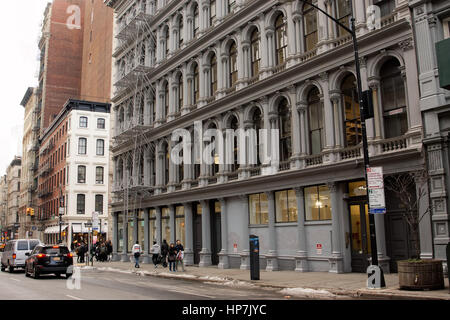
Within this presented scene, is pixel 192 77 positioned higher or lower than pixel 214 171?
higher

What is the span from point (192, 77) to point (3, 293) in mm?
21476

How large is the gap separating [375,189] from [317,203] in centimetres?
721

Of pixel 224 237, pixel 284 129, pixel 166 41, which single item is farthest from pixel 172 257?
pixel 166 41

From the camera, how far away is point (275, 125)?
25.3m

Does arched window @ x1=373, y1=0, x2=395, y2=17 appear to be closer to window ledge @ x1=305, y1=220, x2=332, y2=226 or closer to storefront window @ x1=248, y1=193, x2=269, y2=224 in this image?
window ledge @ x1=305, y1=220, x2=332, y2=226

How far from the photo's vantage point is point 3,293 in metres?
15.3

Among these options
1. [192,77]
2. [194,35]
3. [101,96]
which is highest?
[101,96]

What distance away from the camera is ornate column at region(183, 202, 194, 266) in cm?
3167

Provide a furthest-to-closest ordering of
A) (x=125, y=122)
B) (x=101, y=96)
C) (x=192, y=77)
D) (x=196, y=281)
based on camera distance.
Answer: (x=101, y=96)
(x=125, y=122)
(x=192, y=77)
(x=196, y=281)

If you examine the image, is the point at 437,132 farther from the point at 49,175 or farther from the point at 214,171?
the point at 49,175

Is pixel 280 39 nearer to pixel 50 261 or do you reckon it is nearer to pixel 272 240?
pixel 272 240

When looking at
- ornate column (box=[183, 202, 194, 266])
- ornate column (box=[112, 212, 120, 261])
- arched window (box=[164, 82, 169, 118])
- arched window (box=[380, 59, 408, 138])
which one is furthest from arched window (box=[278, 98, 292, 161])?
ornate column (box=[112, 212, 120, 261])

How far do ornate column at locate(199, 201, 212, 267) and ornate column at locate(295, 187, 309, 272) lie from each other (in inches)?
335
